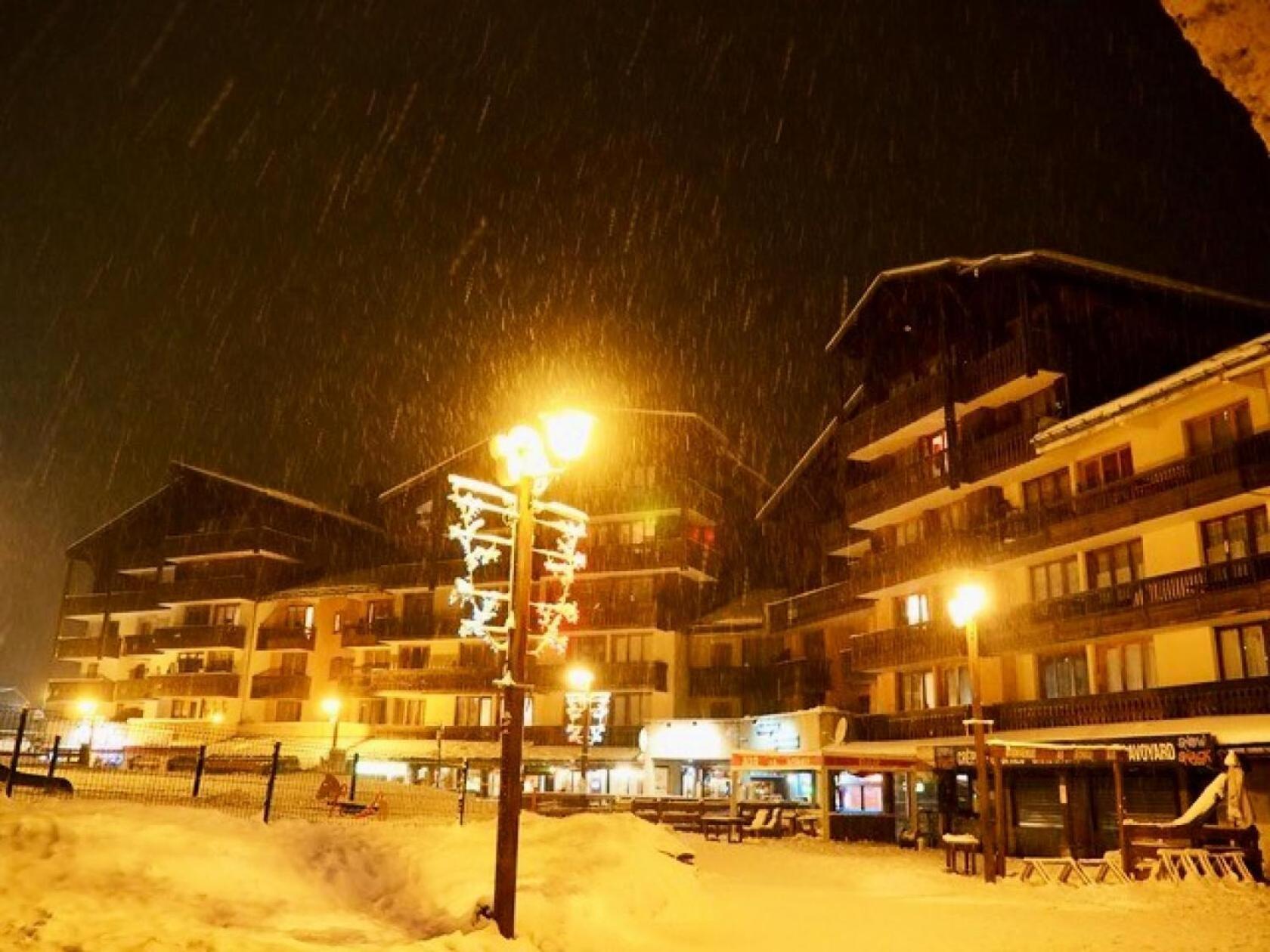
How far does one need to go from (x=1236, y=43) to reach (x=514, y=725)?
7.97 meters

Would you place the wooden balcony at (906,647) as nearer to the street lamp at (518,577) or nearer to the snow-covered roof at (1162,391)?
the snow-covered roof at (1162,391)

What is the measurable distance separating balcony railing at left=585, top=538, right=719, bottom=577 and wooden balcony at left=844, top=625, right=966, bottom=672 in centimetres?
1186

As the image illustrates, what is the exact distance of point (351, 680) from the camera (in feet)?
186

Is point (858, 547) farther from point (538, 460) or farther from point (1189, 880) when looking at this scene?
point (538, 460)

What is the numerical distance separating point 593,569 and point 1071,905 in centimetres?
3746

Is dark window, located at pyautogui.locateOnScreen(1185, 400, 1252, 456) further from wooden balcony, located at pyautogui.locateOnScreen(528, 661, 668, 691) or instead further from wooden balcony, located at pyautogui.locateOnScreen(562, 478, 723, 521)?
wooden balcony, located at pyautogui.locateOnScreen(528, 661, 668, 691)

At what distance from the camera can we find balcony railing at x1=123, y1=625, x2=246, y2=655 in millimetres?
59906

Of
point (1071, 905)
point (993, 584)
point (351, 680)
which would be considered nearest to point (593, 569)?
point (351, 680)

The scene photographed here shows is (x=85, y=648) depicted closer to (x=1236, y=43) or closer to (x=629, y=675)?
(x=629, y=675)

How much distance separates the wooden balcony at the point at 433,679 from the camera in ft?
171

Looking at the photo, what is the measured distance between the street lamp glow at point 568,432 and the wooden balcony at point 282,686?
5175 centimetres

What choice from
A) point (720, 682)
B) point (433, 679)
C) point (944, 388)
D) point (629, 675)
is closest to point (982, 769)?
point (944, 388)

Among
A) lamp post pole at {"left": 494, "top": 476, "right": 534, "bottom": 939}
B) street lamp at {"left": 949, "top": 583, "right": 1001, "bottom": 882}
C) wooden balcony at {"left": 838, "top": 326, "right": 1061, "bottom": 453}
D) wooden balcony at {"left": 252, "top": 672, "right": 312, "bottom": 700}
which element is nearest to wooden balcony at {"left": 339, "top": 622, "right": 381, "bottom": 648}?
wooden balcony at {"left": 252, "top": 672, "right": 312, "bottom": 700}

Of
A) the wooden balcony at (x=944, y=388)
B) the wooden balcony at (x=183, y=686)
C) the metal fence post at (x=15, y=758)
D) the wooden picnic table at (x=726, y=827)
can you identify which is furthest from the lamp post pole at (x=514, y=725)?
the wooden balcony at (x=183, y=686)
